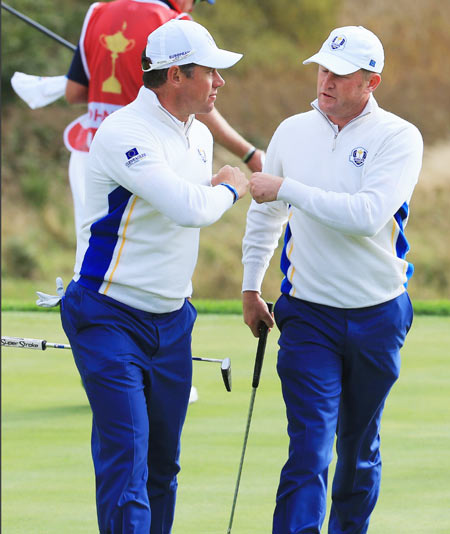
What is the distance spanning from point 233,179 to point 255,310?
20.6 inches

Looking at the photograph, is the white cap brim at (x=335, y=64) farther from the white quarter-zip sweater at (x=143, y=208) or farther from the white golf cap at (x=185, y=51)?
the white quarter-zip sweater at (x=143, y=208)

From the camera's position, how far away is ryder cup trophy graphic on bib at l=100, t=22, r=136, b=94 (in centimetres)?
500

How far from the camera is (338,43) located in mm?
3359

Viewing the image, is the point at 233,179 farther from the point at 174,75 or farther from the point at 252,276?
the point at 252,276

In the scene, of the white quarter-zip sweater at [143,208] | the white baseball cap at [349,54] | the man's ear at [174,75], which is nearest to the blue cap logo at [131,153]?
the white quarter-zip sweater at [143,208]

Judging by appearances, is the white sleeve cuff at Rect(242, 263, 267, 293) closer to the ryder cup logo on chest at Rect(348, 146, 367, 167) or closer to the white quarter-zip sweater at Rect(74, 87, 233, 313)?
the white quarter-zip sweater at Rect(74, 87, 233, 313)

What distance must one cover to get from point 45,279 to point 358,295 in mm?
12613

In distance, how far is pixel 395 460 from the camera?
4402 millimetres

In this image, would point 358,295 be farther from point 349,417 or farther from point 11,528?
point 11,528

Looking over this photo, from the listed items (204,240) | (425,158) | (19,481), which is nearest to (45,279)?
(204,240)

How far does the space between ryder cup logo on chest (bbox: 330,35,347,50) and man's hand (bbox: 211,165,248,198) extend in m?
0.43

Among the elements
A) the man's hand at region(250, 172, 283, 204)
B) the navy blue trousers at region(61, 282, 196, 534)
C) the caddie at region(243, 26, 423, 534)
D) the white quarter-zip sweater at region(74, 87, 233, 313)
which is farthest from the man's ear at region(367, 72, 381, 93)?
the navy blue trousers at region(61, 282, 196, 534)

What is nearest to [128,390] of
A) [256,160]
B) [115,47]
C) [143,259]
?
[143,259]

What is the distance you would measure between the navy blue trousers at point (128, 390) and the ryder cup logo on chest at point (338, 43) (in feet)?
2.68
